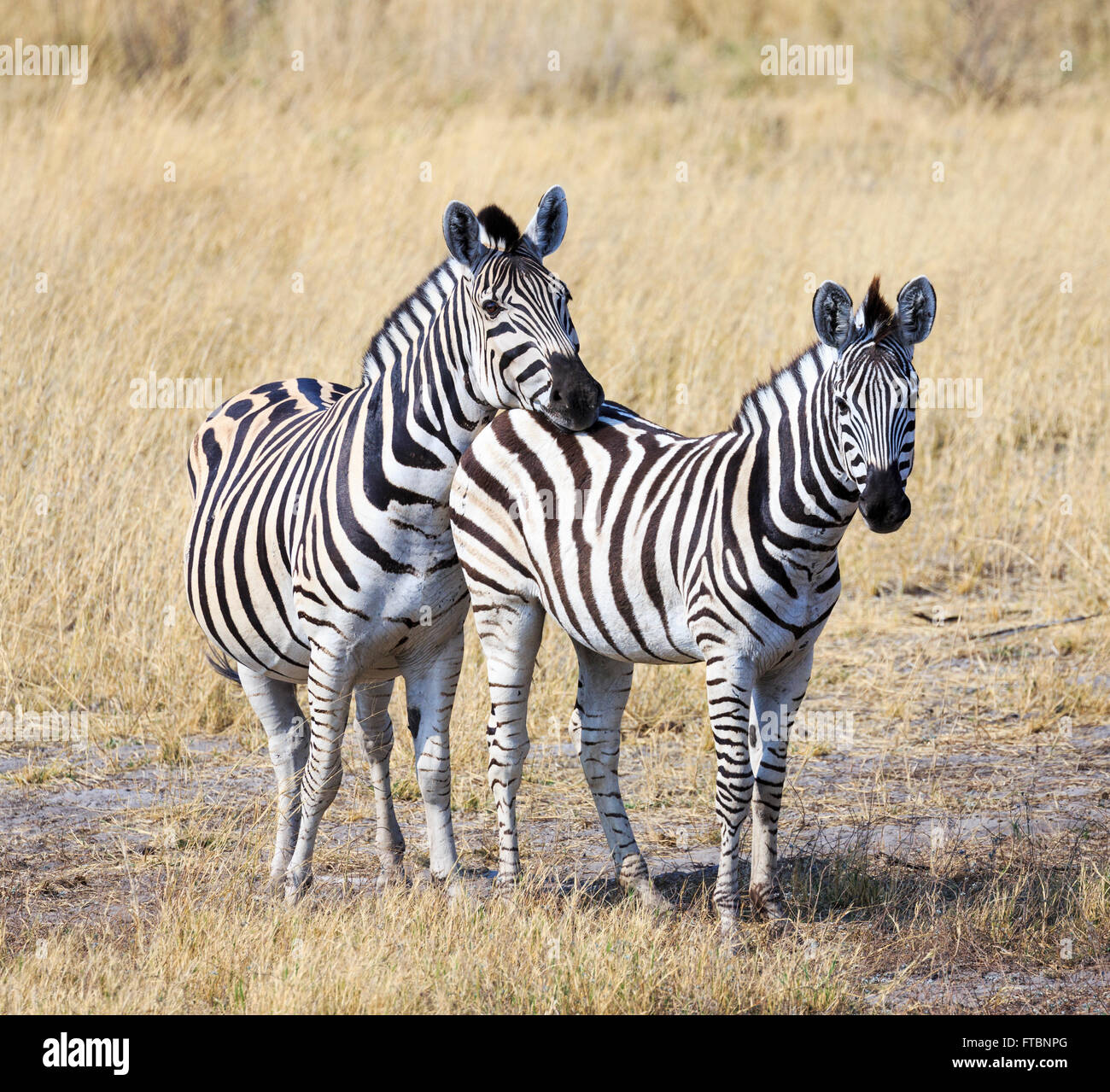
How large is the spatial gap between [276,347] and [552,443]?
5.15m

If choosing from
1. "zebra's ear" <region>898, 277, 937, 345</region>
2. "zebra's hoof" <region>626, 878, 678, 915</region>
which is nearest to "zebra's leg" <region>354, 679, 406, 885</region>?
"zebra's hoof" <region>626, 878, 678, 915</region>

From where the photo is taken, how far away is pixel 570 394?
4.39m

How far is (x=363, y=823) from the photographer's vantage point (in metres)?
6.01

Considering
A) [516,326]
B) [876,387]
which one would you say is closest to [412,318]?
[516,326]

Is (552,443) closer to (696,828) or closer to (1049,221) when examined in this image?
(696,828)

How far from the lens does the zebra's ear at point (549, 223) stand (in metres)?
4.75

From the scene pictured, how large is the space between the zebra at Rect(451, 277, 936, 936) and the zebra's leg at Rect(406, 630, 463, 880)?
0.17m

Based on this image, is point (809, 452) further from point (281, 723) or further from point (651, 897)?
point (281, 723)

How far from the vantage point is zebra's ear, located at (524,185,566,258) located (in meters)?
4.75

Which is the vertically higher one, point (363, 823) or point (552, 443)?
point (552, 443)

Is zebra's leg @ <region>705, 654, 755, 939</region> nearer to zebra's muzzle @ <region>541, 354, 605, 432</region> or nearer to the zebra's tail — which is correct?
zebra's muzzle @ <region>541, 354, 605, 432</region>

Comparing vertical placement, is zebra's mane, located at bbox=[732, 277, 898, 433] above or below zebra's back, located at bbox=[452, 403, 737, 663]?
above

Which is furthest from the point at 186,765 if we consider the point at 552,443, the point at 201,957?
the point at 552,443

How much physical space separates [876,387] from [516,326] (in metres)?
1.17
